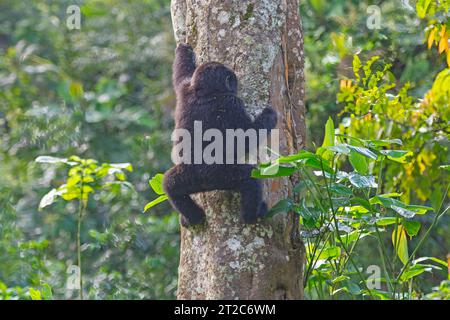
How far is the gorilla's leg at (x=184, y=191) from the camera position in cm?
335

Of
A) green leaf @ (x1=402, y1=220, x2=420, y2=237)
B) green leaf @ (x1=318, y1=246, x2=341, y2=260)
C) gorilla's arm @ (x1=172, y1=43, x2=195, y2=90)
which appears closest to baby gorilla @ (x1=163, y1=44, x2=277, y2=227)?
gorilla's arm @ (x1=172, y1=43, x2=195, y2=90)

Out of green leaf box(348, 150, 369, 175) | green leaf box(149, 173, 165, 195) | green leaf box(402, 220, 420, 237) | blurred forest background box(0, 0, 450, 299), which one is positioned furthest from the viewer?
blurred forest background box(0, 0, 450, 299)

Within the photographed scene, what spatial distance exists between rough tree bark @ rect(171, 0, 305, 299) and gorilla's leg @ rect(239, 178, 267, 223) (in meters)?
0.04

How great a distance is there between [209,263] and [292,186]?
574 millimetres

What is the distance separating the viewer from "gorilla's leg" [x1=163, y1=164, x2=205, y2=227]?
3.35 m

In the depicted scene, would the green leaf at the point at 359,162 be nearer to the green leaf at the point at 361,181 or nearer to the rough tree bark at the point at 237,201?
the green leaf at the point at 361,181

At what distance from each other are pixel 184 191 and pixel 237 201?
279 millimetres

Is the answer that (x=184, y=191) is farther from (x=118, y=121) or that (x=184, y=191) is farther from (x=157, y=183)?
(x=118, y=121)

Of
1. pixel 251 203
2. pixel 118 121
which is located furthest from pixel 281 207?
pixel 118 121

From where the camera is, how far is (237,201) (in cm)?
331

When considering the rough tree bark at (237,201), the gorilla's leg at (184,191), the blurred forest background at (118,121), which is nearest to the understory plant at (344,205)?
the rough tree bark at (237,201)

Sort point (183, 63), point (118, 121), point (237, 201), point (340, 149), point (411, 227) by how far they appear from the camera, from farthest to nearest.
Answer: point (118, 121) → point (183, 63) → point (411, 227) → point (237, 201) → point (340, 149)

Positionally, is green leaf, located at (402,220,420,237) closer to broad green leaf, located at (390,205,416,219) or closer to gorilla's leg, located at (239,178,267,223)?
broad green leaf, located at (390,205,416,219)

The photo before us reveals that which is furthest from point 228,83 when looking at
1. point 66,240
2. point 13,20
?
point 13,20
